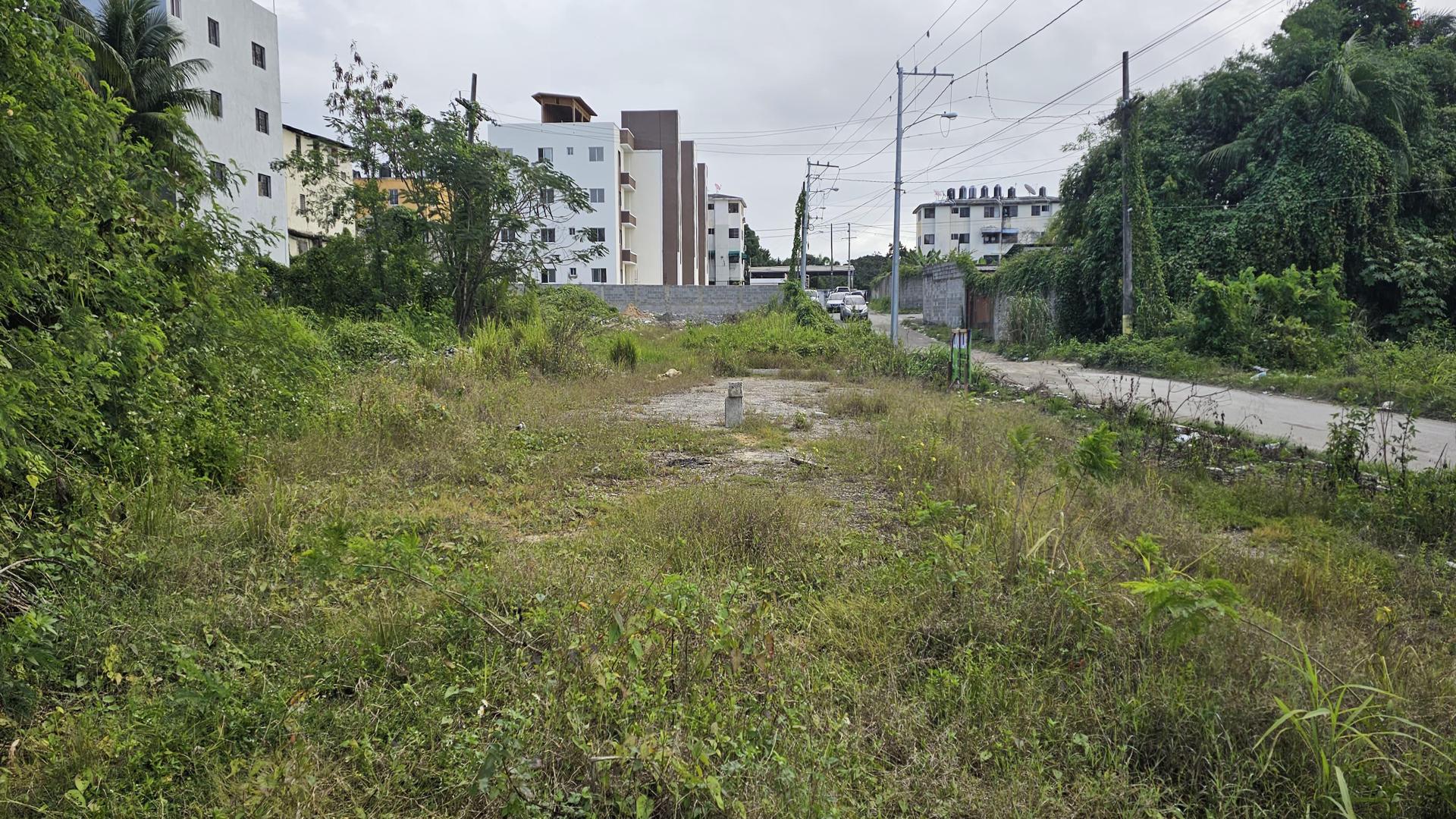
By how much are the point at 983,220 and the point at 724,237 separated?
24.9 meters

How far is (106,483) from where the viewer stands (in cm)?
435

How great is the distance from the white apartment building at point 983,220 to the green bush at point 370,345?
224 feet

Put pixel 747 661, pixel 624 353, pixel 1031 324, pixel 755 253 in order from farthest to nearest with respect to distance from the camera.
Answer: pixel 755 253
pixel 1031 324
pixel 624 353
pixel 747 661

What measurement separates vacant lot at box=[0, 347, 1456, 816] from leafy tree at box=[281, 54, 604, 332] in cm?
1273

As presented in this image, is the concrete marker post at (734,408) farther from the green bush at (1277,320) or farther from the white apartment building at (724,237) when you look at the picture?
the white apartment building at (724,237)

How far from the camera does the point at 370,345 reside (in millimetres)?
12695

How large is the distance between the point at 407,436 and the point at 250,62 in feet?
99.2

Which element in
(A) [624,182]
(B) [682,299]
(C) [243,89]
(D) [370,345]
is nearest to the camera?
(D) [370,345]

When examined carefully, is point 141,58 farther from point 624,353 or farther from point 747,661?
point 747,661


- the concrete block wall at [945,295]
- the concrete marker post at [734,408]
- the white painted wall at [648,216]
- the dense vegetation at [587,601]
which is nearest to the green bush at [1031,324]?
the concrete block wall at [945,295]

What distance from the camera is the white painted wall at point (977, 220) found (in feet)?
251

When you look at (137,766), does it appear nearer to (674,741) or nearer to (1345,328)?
(674,741)

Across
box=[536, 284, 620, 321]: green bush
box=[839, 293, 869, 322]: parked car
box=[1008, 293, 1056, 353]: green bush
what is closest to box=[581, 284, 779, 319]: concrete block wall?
box=[839, 293, 869, 322]: parked car

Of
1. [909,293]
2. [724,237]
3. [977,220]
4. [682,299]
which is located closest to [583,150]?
[682,299]
